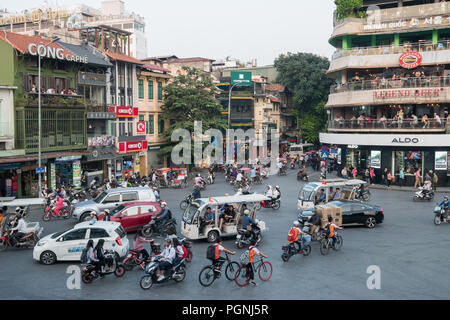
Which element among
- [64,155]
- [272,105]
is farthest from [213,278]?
[272,105]

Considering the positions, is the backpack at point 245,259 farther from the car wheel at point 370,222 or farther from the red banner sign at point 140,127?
the red banner sign at point 140,127

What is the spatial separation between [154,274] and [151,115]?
1297 inches

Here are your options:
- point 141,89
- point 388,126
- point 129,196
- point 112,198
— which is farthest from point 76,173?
point 388,126

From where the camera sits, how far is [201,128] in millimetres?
43281

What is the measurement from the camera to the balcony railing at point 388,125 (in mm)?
35625

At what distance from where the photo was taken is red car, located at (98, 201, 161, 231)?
67.1 ft

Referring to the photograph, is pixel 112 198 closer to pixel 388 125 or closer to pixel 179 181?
pixel 179 181

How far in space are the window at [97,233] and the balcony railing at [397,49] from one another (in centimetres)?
3253

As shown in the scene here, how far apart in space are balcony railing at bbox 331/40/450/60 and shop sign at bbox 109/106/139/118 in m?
20.6

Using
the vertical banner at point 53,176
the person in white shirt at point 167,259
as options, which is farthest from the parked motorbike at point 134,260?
the vertical banner at point 53,176

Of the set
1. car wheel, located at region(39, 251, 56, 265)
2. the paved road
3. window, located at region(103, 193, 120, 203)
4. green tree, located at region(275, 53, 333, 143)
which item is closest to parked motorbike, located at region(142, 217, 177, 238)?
the paved road

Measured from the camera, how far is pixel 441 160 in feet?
116

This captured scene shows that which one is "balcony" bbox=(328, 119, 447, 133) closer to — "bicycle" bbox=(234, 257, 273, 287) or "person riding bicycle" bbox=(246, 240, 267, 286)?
"bicycle" bbox=(234, 257, 273, 287)
